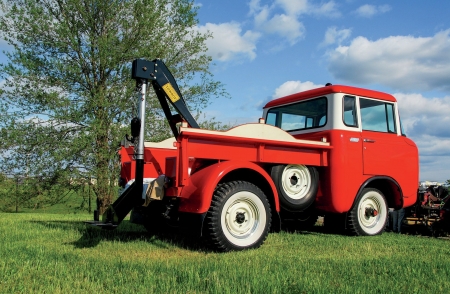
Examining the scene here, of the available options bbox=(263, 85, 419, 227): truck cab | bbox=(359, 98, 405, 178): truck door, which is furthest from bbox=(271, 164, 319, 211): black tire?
bbox=(359, 98, 405, 178): truck door

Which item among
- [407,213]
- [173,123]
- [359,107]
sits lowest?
[407,213]

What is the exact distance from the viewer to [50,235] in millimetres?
6301

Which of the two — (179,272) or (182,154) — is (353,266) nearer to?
(179,272)

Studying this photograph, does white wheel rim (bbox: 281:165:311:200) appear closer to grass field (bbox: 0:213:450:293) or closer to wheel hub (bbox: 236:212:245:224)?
grass field (bbox: 0:213:450:293)

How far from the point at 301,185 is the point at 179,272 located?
9.67 ft

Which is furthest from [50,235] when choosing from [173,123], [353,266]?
[353,266]

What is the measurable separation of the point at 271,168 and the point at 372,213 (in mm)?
2355

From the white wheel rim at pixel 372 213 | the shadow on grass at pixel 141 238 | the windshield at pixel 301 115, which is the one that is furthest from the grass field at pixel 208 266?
the windshield at pixel 301 115

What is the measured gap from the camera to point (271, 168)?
5.97m

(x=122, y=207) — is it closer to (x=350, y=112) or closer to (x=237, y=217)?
(x=237, y=217)

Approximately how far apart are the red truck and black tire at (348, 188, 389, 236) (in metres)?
0.02

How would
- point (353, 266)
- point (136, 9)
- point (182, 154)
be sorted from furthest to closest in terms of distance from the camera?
1. point (136, 9)
2. point (182, 154)
3. point (353, 266)

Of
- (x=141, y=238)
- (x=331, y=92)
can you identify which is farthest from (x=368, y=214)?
(x=141, y=238)

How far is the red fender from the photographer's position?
4883 mm
